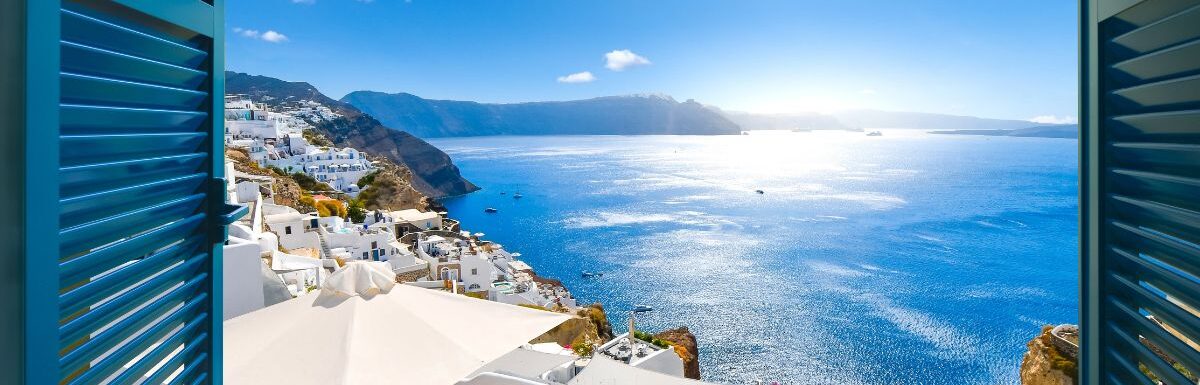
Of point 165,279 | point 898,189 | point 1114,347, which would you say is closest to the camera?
point 1114,347

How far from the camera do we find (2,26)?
0.83 meters

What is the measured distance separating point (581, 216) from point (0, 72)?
41.8 metres

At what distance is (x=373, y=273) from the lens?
4.88 meters

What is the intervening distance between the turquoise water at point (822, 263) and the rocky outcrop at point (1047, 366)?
23.0ft

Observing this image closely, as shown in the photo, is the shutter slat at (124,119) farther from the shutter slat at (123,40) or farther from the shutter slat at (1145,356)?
the shutter slat at (1145,356)

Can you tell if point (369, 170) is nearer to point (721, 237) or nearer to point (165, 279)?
point (721, 237)

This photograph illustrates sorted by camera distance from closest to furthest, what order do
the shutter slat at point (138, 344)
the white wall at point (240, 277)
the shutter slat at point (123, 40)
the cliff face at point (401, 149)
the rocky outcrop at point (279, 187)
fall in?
the shutter slat at point (123, 40) → the shutter slat at point (138, 344) → the white wall at point (240, 277) → the rocky outcrop at point (279, 187) → the cliff face at point (401, 149)

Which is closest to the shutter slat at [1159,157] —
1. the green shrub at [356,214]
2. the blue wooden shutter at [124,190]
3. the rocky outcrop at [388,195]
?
the blue wooden shutter at [124,190]

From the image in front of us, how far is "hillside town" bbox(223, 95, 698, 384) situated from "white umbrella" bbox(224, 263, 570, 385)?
0.07 feet

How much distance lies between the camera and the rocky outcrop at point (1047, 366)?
10148 millimetres

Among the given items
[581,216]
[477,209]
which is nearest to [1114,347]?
[581,216]

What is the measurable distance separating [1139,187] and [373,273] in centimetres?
470

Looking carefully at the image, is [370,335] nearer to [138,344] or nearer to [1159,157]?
[138,344]

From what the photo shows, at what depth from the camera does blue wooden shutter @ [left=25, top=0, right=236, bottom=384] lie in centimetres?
89
